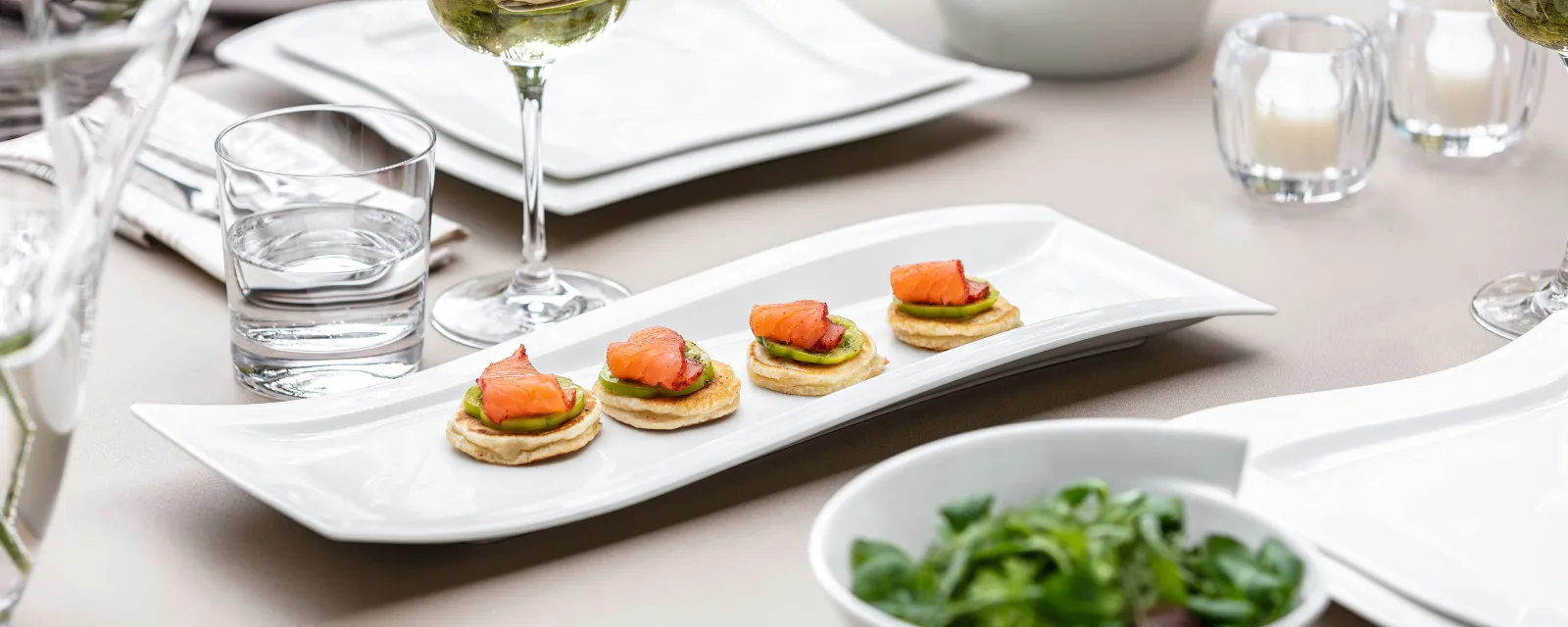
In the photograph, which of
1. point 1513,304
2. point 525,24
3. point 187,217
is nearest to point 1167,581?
point 525,24

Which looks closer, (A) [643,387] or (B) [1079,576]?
(B) [1079,576]

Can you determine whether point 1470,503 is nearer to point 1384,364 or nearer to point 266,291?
point 1384,364

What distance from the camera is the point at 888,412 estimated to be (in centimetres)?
123

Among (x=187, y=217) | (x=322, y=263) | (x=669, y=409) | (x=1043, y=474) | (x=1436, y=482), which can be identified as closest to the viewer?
(x=1043, y=474)

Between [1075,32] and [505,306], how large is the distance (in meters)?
0.94

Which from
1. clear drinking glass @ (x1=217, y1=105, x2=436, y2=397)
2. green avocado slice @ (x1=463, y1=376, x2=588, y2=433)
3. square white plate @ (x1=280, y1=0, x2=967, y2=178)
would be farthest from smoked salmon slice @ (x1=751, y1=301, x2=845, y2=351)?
square white plate @ (x1=280, y1=0, x2=967, y2=178)

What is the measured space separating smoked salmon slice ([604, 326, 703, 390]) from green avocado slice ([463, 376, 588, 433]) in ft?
0.13

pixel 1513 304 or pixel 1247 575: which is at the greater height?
pixel 1247 575

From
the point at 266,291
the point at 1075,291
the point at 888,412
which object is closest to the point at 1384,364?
the point at 1075,291

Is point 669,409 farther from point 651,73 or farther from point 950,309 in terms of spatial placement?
point 651,73

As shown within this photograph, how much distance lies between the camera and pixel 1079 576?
69cm

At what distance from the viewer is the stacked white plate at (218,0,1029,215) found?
1.68m

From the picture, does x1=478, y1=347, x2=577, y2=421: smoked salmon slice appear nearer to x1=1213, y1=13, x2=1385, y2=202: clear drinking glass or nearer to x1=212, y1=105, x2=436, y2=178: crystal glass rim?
x1=212, y1=105, x2=436, y2=178: crystal glass rim

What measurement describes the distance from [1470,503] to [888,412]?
Answer: 0.43 meters
